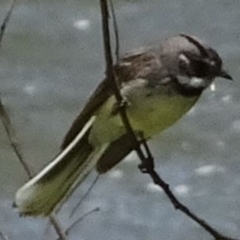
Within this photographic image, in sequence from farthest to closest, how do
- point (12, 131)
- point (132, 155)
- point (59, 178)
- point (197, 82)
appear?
point (132, 155), point (197, 82), point (59, 178), point (12, 131)

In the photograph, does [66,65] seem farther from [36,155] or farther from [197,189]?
[197,189]

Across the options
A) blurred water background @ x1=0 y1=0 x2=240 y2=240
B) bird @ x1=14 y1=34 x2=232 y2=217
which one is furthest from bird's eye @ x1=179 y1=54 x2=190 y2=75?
blurred water background @ x1=0 y1=0 x2=240 y2=240

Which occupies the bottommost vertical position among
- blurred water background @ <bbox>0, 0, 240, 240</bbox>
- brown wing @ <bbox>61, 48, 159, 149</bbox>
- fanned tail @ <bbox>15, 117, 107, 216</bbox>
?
blurred water background @ <bbox>0, 0, 240, 240</bbox>

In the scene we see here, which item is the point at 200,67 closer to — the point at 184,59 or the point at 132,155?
the point at 184,59

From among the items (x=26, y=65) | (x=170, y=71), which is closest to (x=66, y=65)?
(x=26, y=65)

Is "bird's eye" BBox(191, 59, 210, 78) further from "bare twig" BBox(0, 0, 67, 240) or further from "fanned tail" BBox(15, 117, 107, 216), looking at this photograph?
"bare twig" BBox(0, 0, 67, 240)

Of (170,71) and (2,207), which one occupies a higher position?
(170,71)

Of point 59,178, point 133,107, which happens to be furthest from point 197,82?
point 59,178
